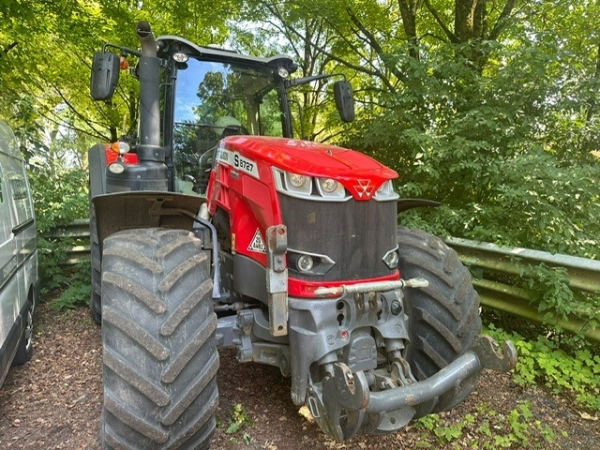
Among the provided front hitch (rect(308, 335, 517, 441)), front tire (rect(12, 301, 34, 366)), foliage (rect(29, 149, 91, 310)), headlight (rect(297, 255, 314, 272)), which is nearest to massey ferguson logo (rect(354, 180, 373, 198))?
headlight (rect(297, 255, 314, 272))

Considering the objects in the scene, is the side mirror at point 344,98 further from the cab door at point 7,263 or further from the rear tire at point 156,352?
the cab door at point 7,263

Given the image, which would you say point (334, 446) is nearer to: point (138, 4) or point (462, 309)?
point (462, 309)

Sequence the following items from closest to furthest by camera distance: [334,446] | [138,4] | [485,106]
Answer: [334,446]
[485,106]
[138,4]

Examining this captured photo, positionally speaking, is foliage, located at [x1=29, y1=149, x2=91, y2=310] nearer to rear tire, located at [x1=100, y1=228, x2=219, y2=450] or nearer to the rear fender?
the rear fender

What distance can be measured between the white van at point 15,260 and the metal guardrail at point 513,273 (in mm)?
3548

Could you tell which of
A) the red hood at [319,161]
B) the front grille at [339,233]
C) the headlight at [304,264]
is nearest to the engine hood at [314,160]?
the red hood at [319,161]

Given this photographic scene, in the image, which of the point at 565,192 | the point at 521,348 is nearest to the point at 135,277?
the point at 521,348

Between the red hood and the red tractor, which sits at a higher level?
the red hood

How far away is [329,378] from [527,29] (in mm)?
4535

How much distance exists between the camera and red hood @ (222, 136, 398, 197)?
2.32 m

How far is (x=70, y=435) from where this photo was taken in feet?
8.69

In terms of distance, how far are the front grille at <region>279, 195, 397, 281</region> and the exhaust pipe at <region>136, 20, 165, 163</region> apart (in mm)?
1341

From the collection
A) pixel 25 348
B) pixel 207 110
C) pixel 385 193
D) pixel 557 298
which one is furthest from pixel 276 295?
pixel 25 348

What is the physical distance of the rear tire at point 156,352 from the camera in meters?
1.92
